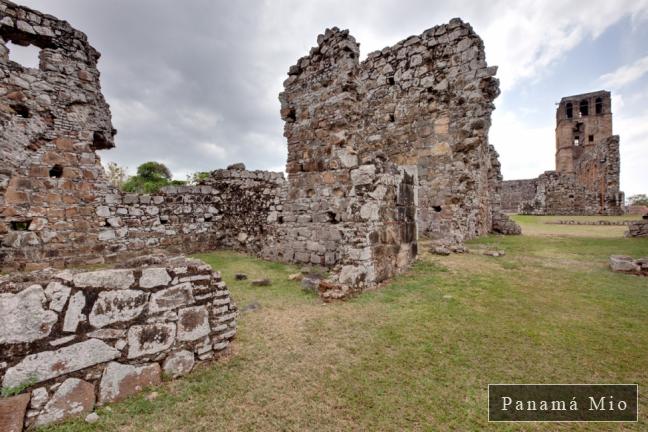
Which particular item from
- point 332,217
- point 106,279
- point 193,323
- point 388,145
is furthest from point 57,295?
point 388,145

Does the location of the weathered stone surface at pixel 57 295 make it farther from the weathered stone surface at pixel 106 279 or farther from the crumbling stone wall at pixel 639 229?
the crumbling stone wall at pixel 639 229

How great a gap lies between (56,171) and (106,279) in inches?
312

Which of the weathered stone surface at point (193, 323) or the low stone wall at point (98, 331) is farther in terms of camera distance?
the weathered stone surface at point (193, 323)

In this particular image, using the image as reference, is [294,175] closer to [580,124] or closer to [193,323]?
[193,323]

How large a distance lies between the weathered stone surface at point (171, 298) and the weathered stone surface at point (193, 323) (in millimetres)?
87

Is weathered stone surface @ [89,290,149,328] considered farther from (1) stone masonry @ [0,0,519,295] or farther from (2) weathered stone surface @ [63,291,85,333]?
(1) stone masonry @ [0,0,519,295]

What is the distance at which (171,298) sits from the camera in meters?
2.64

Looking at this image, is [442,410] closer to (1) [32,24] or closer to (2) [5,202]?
(2) [5,202]

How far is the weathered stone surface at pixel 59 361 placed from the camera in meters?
1.94

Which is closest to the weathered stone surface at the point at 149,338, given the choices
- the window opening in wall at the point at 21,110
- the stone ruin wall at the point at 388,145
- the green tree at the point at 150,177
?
the stone ruin wall at the point at 388,145

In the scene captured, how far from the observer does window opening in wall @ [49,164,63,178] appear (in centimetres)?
761

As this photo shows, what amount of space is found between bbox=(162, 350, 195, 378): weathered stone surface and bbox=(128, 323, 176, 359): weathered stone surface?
13 cm

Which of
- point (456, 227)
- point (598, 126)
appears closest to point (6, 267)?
point (456, 227)

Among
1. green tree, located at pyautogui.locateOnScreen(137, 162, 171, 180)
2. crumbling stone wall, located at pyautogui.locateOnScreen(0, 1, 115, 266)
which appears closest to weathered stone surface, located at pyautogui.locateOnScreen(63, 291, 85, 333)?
crumbling stone wall, located at pyautogui.locateOnScreen(0, 1, 115, 266)
